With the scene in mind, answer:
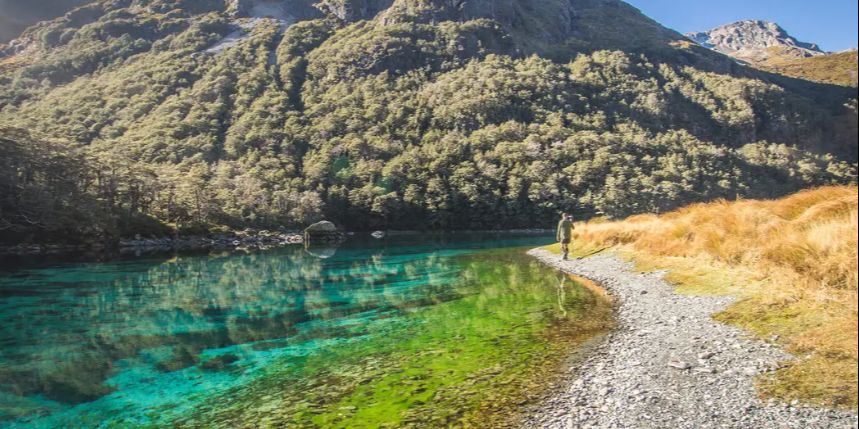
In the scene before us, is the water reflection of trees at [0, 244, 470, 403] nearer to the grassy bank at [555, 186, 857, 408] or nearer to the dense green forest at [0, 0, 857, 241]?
the grassy bank at [555, 186, 857, 408]

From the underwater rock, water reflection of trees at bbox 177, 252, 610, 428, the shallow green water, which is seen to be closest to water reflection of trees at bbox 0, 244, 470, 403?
the shallow green water

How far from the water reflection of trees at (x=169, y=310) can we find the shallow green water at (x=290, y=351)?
11 cm

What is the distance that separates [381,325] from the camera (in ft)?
64.1

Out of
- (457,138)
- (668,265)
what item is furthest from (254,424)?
(457,138)

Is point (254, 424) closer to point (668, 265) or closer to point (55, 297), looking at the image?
point (668, 265)

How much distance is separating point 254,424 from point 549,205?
411ft

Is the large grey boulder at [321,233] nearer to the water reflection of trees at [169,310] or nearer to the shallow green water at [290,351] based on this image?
the water reflection of trees at [169,310]

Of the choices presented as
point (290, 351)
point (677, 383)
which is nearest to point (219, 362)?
point (290, 351)

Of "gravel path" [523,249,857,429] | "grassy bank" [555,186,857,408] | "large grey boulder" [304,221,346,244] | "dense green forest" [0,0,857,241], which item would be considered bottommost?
"large grey boulder" [304,221,346,244]

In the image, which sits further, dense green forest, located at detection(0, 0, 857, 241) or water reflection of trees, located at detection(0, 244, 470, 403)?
dense green forest, located at detection(0, 0, 857, 241)

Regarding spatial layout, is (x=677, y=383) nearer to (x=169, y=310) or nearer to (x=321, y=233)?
(x=169, y=310)

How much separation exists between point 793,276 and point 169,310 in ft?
86.9

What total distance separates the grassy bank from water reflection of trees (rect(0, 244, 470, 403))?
1219cm

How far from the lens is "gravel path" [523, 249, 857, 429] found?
8172mm
